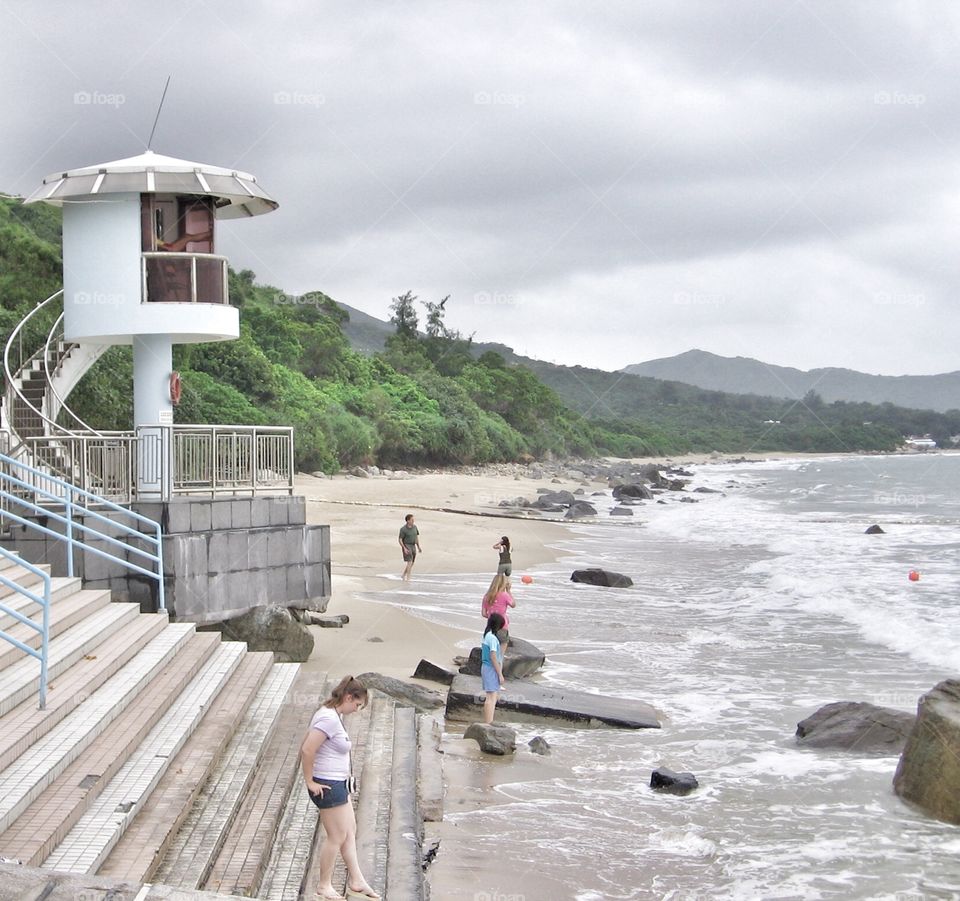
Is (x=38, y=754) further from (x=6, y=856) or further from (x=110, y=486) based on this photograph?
(x=110, y=486)

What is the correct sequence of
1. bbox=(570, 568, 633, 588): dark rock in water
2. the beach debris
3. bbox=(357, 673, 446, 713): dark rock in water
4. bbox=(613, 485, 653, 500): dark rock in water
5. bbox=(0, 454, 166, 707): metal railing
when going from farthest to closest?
bbox=(613, 485, 653, 500): dark rock in water
bbox=(570, 568, 633, 588): dark rock in water
the beach debris
bbox=(0, 454, 166, 707): metal railing
bbox=(357, 673, 446, 713): dark rock in water

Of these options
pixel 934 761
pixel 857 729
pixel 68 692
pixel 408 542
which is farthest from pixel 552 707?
pixel 408 542

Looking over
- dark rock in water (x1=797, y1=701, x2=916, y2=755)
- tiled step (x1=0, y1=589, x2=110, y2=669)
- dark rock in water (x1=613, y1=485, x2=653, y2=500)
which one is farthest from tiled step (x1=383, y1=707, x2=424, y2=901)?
dark rock in water (x1=613, y1=485, x2=653, y2=500)

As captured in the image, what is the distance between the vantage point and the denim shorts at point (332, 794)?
659 centimetres

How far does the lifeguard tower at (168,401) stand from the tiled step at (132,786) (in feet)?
15.2

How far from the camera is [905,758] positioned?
10.4 m

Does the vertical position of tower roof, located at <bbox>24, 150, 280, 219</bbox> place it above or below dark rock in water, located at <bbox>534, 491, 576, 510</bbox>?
above

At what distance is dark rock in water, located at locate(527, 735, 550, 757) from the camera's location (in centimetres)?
1133

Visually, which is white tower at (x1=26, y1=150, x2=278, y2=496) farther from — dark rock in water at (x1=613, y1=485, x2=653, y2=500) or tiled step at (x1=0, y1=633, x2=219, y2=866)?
dark rock in water at (x1=613, y1=485, x2=653, y2=500)

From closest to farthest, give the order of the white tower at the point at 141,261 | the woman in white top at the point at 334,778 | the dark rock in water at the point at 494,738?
1. the woman in white top at the point at 334,778
2. the dark rock in water at the point at 494,738
3. the white tower at the point at 141,261

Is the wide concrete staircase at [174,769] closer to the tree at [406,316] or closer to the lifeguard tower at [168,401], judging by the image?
the lifeguard tower at [168,401]

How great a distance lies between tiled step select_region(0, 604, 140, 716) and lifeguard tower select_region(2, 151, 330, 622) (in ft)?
8.78

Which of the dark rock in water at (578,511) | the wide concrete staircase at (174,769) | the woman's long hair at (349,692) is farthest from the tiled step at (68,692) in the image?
the dark rock in water at (578,511)

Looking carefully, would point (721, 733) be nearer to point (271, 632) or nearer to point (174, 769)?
point (271, 632)
